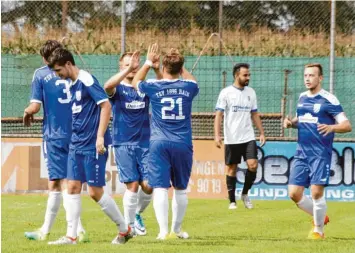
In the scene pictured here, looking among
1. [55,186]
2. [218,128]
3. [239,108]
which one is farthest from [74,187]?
[239,108]

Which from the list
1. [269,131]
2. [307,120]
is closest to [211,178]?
[269,131]

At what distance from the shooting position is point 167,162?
11.3 m

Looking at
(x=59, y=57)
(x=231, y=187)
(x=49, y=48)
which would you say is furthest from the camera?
(x=231, y=187)

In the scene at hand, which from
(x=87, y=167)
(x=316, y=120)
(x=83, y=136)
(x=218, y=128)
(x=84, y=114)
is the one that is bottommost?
(x=87, y=167)

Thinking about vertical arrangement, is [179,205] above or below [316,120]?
below

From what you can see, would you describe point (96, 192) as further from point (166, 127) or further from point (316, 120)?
point (316, 120)

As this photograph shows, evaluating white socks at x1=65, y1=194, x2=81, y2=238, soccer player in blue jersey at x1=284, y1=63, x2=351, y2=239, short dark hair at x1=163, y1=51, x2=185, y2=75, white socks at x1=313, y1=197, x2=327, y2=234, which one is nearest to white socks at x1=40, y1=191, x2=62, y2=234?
white socks at x1=65, y1=194, x2=81, y2=238

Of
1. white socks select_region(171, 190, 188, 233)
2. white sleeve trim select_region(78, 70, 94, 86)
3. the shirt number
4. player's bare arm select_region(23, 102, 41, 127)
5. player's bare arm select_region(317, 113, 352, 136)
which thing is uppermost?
white sleeve trim select_region(78, 70, 94, 86)

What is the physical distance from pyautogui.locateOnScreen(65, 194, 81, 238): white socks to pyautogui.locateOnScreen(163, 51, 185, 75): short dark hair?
1.60 m

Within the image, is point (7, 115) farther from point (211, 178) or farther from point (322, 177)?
point (322, 177)

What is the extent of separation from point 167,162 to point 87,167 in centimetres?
100

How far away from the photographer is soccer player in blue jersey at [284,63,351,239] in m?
12.1

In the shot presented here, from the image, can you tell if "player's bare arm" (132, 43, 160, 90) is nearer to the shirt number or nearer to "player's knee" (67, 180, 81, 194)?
the shirt number

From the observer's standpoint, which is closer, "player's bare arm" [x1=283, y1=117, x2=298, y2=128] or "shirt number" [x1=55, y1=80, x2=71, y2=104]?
"shirt number" [x1=55, y1=80, x2=71, y2=104]
